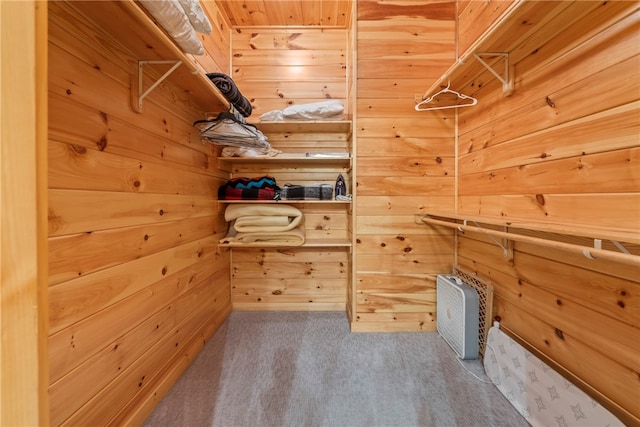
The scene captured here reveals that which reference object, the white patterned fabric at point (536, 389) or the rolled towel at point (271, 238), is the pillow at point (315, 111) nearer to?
the rolled towel at point (271, 238)

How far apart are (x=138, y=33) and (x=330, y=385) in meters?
1.84

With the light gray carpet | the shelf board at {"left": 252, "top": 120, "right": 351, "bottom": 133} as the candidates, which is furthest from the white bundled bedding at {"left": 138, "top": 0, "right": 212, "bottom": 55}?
the light gray carpet

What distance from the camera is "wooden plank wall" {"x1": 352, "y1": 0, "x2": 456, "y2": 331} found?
1742mm

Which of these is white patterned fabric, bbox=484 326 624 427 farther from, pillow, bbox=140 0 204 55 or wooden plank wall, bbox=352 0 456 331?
→ pillow, bbox=140 0 204 55

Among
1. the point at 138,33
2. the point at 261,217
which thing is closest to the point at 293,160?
the point at 261,217

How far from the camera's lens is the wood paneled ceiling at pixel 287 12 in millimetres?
1916

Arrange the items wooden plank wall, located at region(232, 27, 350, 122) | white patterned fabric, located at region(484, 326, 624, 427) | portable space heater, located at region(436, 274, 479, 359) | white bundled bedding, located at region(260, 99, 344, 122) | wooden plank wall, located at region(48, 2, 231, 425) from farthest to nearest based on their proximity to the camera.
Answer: wooden plank wall, located at region(232, 27, 350, 122)
white bundled bedding, located at region(260, 99, 344, 122)
portable space heater, located at region(436, 274, 479, 359)
white patterned fabric, located at region(484, 326, 624, 427)
wooden plank wall, located at region(48, 2, 231, 425)

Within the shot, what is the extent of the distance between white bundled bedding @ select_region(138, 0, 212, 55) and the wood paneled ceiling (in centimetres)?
121

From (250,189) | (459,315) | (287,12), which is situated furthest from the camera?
(287,12)

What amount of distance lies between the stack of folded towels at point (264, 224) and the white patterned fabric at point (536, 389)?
1377 mm

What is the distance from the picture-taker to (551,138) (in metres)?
1.02

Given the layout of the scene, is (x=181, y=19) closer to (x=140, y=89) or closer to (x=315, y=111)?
(x=140, y=89)

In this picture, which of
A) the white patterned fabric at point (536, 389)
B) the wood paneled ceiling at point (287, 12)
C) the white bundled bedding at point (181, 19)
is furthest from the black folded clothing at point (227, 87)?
the white patterned fabric at point (536, 389)

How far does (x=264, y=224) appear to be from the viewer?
1.92 metres
